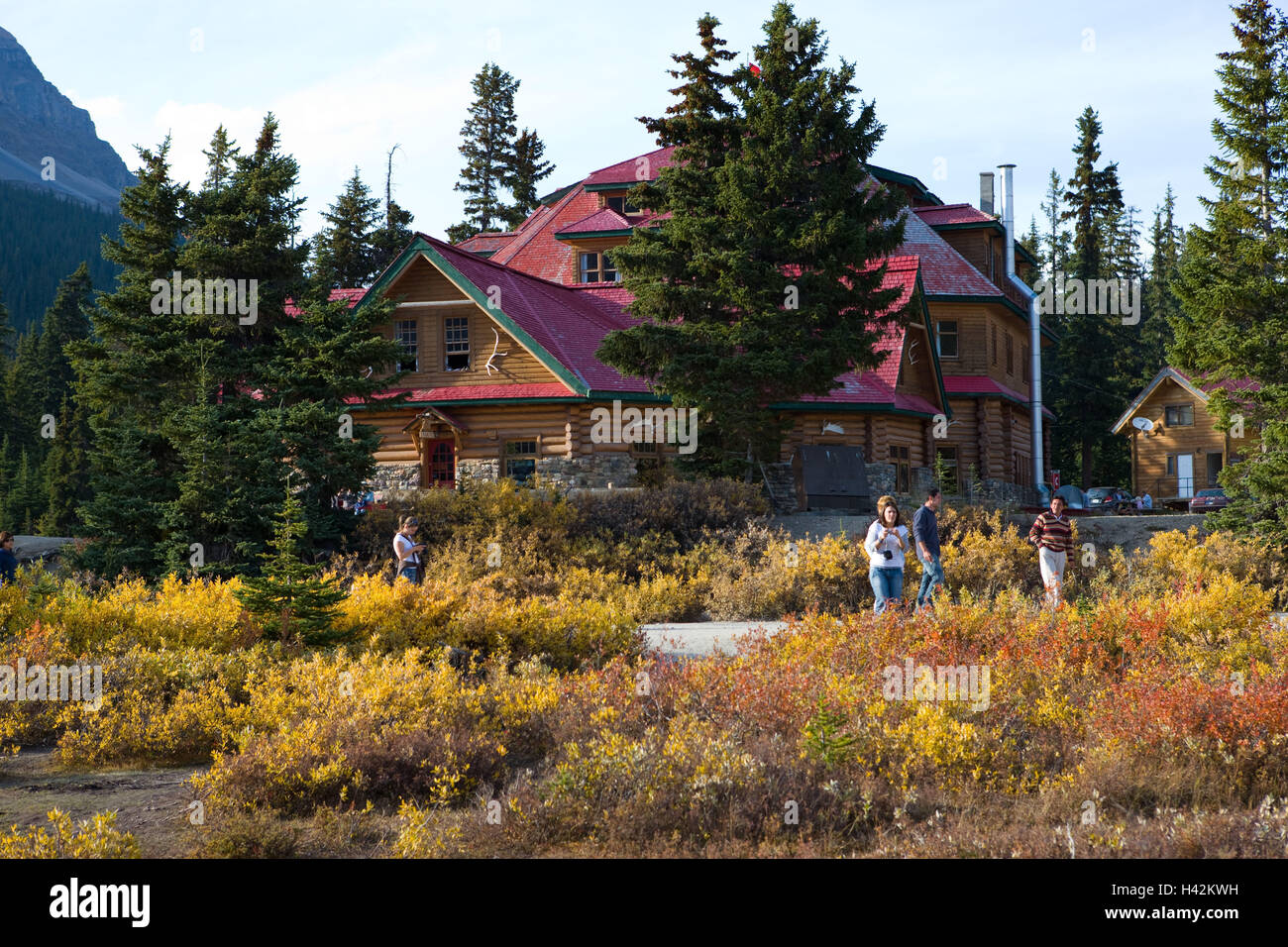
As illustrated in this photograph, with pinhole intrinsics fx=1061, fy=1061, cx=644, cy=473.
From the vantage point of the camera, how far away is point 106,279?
154 meters

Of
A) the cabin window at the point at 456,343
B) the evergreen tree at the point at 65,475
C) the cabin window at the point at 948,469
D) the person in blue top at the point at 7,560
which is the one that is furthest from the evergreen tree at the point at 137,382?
the cabin window at the point at 948,469

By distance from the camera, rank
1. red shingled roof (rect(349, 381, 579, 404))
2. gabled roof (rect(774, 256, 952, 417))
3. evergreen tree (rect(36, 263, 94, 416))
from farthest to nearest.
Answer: evergreen tree (rect(36, 263, 94, 416)) < gabled roof (rect(774, 256, 952, 417)) < red shingled roof (rect(349, 381, 579, 404))

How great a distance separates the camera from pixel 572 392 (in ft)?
86.9

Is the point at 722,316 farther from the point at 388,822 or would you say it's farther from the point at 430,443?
the point at 388,822

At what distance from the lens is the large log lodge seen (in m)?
27.1

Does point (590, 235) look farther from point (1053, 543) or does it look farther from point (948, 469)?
point (1053, 543)

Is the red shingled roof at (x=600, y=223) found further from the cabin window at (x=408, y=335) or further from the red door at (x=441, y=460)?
the red door at (x=441, y=460)

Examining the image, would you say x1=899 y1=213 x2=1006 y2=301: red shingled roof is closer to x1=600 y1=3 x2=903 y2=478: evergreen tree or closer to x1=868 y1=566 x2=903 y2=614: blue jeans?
x1=600 y1=3 x2=903 y2=478: evergreen tree

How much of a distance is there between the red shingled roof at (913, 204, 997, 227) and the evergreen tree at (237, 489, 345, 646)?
3443 cm

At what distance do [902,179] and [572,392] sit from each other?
859 inches

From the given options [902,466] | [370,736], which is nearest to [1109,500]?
[902,466]

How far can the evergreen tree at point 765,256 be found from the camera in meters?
23.2

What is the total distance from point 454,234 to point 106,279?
122 meters

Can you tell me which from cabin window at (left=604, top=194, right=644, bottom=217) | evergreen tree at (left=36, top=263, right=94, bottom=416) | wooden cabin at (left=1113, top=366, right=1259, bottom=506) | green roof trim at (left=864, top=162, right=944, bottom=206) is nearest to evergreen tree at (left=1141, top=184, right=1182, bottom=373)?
wooden cabin at (left=1113, top=366, right=1259, bottom=506)
